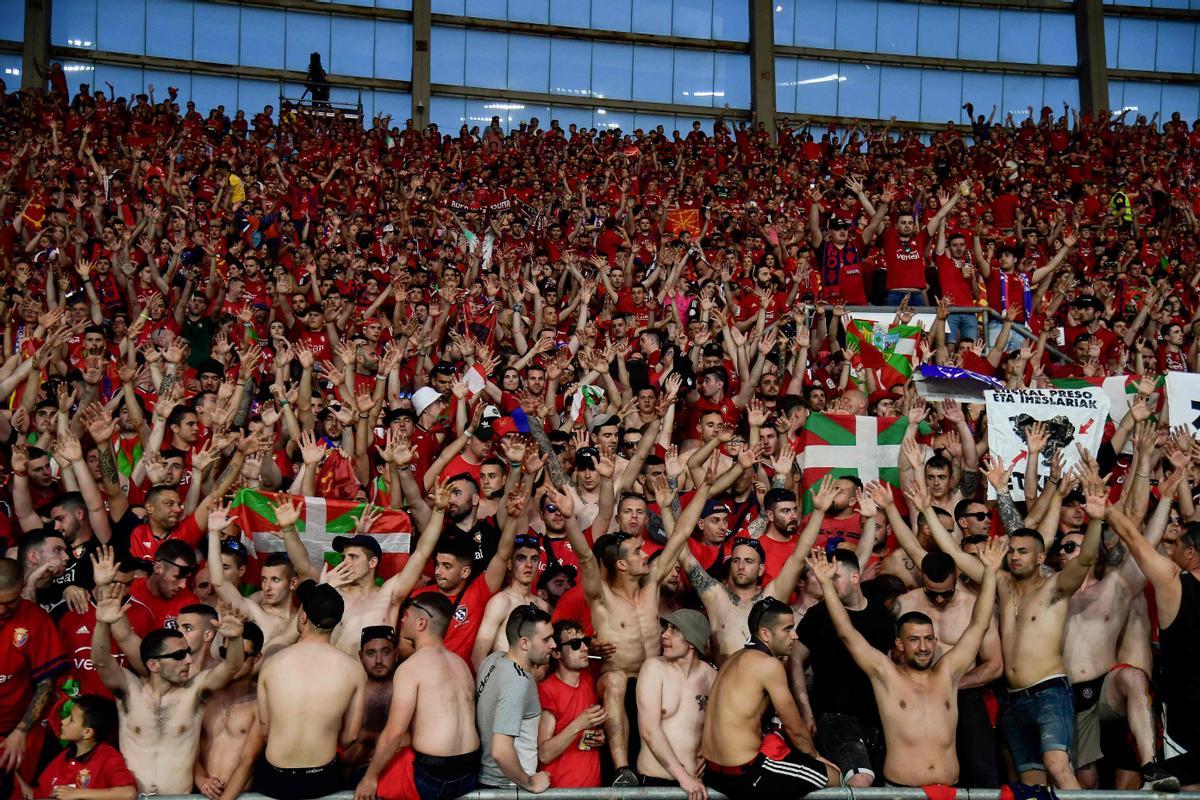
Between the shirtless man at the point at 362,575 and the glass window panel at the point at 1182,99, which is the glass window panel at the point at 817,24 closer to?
the glass window panel at the point at 1182,99

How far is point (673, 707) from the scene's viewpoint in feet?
24.2

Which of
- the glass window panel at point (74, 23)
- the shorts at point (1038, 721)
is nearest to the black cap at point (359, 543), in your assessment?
the shorts at point (1038, 721)

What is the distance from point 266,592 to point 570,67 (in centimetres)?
2336

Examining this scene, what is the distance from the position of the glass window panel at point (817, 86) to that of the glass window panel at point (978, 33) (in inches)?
137

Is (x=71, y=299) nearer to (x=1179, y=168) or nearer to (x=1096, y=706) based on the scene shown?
(x=1096, y=706)

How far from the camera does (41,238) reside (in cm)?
1484

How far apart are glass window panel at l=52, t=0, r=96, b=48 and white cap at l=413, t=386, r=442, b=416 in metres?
19.7

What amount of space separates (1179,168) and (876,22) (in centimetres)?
945

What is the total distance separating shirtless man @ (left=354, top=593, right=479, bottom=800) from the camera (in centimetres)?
666

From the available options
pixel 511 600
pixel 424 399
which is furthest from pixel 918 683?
pixel 424 399

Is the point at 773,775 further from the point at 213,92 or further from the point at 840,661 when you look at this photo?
the point at 213,92

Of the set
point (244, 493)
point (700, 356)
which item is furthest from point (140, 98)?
point (244, 493)

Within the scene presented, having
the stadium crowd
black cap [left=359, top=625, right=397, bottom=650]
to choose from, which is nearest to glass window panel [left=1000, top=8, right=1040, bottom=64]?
the stadium crowd

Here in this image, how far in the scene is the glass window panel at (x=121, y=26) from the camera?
26.8m
